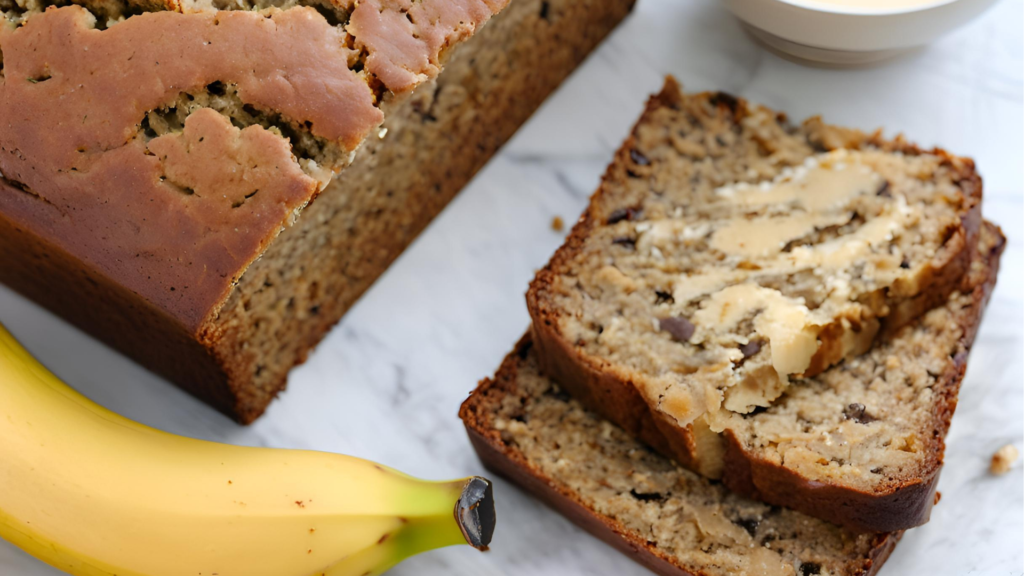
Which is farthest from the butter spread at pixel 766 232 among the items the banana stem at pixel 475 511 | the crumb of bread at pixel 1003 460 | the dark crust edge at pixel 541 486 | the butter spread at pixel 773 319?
the banana stem at pixel 475 511

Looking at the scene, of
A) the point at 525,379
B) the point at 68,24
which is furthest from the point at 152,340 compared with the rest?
the point at 525,379

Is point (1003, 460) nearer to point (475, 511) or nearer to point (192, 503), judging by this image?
point (475, 511)

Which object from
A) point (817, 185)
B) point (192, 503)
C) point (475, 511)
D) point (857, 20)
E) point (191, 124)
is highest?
point (857, 20)

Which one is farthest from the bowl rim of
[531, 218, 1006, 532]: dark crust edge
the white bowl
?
[531, 218, 1006, 532]: dark crust edge

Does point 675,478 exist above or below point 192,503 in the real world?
above

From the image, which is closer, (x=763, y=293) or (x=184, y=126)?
(x=184, y=126)

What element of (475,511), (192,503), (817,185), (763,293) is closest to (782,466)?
(763,293)

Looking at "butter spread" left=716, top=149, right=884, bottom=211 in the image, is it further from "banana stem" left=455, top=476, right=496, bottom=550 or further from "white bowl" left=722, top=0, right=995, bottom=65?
"banana stem" left=455, top=476, right=496, bottom=550
